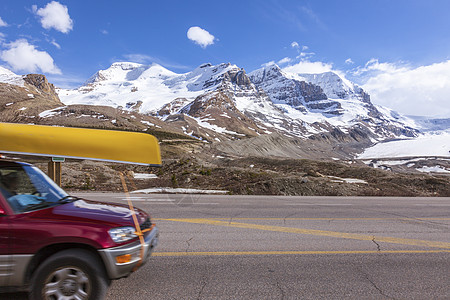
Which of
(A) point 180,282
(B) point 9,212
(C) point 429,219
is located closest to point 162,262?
(A) point 180,282

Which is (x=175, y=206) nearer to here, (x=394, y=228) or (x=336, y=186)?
(x=394, y=228)

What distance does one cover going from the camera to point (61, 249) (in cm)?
361

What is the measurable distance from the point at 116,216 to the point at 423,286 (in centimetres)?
475

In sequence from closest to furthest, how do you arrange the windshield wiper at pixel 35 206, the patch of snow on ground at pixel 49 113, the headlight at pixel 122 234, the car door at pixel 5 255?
the car door at pixel 5 255 < the headlight at pixel 122 234 < the windshield wiper at pixel 35 206 < the patch of snow on ground at pixel 49 113

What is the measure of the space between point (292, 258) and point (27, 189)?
4605 mm

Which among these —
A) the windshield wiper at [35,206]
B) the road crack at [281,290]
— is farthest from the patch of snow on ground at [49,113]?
the road crack at [281,290]

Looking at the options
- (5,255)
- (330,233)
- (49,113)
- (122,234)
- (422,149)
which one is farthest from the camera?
(422,149)

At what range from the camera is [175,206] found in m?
11.0

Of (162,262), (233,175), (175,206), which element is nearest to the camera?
(162,262)

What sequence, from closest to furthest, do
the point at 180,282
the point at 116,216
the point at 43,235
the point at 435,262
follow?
the point at 43,235 < the point at 116,216 < the point at 180,282 < the point at 435,262

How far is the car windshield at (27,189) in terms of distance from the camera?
12.8 feet

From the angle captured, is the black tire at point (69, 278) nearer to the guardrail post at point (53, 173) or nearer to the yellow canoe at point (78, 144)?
the yellow canoe at point (78, 144)

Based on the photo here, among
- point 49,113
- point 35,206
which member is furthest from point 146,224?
point 49,113

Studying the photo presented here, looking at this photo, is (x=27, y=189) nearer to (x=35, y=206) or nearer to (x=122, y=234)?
(x=35, y=206)
